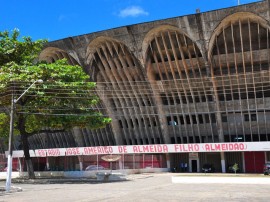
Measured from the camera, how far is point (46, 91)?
2967 cm

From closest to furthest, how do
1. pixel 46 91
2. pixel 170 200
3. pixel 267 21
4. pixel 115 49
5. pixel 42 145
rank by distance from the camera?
pixel 170 200 → pixel 46 91 → pixel 267 21 → pixel 115 49 → pixel 42 145

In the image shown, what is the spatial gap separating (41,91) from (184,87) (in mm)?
18280

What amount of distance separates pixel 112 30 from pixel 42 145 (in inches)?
1012

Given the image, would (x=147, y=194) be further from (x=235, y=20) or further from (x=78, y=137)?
(x=78, y=137)

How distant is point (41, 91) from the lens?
29844 mm

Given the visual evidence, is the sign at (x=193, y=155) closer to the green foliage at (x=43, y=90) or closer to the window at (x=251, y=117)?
the window at (x=251, y=117)

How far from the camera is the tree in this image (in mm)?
27875

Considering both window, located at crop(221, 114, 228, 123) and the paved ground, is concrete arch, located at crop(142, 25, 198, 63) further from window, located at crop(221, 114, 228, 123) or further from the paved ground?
the paved ground

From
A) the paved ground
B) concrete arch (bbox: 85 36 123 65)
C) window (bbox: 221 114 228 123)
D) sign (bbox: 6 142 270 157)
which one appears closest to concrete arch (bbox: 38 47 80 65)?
concrete arch (bbox: 85 36 123 65)

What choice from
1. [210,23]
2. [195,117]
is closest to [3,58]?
[210,23]

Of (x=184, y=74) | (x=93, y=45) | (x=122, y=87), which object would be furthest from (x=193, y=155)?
(x=93, y=45)

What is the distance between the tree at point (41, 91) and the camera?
27875mm

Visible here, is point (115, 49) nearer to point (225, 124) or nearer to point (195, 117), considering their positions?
point (195, 117)

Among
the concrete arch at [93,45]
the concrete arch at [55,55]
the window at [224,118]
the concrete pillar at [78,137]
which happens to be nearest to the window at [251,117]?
the window at [224,118]
